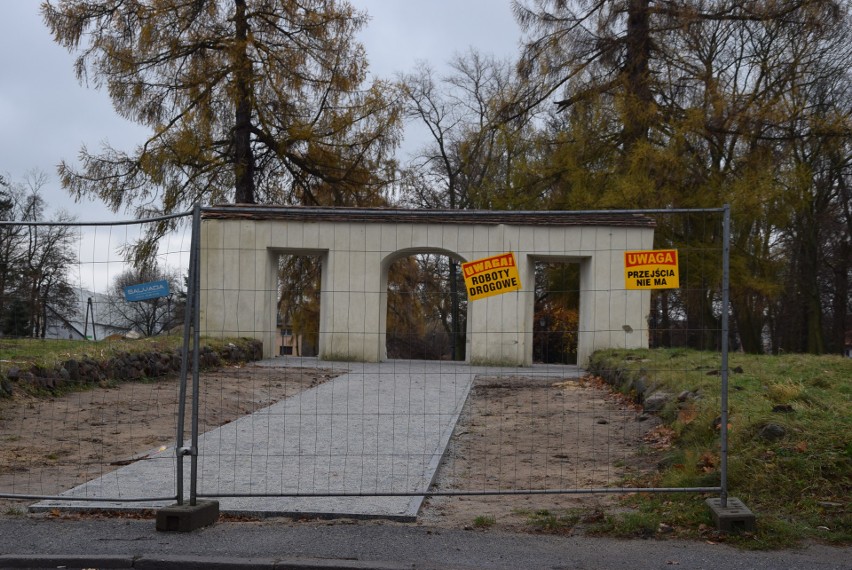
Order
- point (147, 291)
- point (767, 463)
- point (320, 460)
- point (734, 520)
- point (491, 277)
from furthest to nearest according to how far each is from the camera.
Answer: point (320, 460)
point (767, 463)
point (147, 291)
point (491, 277)
point (734, 520)

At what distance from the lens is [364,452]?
948cm

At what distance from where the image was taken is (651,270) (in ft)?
22.7

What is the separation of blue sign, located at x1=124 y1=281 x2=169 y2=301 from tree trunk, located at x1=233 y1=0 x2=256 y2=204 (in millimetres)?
22812

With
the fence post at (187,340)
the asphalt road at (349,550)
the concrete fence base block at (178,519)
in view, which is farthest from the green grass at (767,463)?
the fence post at (187,340)

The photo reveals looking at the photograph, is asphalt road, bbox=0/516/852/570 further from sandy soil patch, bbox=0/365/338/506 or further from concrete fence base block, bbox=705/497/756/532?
sandy soil patch, bbox=0/365/338/506

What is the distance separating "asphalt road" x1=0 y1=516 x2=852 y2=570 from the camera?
5625mm

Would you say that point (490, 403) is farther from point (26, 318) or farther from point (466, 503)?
point (26, 318)

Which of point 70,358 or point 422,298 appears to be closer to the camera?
point 70,358

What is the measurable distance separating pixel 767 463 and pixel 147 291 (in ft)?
16.4

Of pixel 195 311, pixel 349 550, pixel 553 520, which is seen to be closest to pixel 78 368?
pixel 195 311

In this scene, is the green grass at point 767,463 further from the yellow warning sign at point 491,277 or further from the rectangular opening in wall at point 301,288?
the rectangular opening in wall at point 301,288

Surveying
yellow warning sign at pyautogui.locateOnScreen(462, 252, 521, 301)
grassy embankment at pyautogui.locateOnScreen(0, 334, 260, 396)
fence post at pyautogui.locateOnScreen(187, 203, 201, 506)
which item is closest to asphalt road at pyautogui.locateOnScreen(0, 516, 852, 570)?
fence post at pyautogui.locateOnScreen(187, 203, 201, 506)

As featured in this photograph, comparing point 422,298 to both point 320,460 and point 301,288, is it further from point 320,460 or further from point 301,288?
point 320,460

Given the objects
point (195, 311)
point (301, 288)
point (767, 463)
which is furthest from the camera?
point (301, 288)
